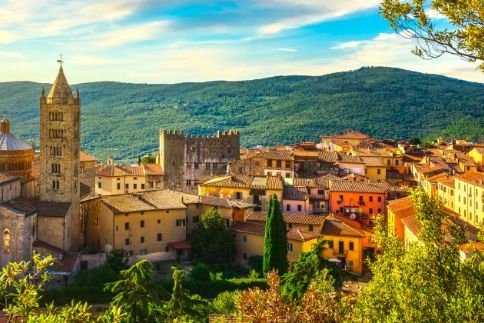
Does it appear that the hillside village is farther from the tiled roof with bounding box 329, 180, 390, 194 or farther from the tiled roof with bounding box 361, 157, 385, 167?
the tiled roof with bounding box 361, 157, 385, 167

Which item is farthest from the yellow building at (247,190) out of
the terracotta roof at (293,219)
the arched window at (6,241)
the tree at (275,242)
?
the arched window at (6,241)

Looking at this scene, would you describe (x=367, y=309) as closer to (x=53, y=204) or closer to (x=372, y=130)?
(x=53, y=204)

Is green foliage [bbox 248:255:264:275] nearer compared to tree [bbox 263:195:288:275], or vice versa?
tree [bbox 263:195:288:275]

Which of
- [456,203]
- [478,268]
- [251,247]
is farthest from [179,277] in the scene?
[456,203]

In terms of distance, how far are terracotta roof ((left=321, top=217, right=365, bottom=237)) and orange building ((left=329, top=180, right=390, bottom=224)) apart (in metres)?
8.26

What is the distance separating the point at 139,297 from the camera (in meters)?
27.1

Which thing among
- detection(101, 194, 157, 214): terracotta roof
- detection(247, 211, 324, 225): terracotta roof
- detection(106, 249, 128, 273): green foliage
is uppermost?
detection(101, 194, 157, 214): terracotta roof

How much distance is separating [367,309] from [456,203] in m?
46.6

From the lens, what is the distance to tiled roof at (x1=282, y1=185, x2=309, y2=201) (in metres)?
53.4

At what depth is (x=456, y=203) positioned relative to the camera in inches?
2250

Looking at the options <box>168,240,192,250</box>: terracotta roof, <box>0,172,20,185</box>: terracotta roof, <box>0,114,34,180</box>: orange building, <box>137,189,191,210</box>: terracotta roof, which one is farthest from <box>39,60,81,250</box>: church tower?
<box>168,240,192,250</box>: terracotta roof

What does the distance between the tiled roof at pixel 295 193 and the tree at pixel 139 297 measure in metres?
25.3

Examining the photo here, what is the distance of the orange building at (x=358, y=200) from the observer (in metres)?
56.2

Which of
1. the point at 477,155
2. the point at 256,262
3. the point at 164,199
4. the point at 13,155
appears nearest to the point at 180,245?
the point at 164,199
